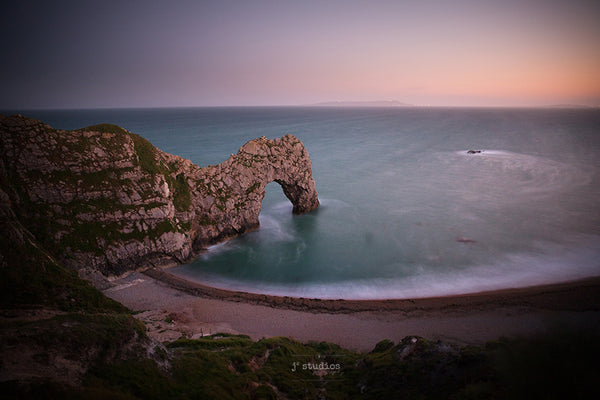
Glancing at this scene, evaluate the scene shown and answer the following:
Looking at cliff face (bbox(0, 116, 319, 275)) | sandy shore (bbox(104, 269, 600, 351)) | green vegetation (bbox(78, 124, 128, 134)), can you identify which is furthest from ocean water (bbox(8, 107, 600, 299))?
green vegetation (bbox(78, 124, 128, 134))

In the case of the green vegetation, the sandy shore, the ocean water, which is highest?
the green vegetation

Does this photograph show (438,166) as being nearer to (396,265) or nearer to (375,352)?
(396,265)

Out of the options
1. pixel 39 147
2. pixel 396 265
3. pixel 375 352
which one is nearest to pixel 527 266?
pixel 396 265

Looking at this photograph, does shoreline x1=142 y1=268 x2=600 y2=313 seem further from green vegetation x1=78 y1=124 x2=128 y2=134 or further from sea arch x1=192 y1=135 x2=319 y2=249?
green vegetation x1=78 y1=124 x2=128 y2=134

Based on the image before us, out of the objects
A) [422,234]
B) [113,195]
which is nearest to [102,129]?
[113,195]

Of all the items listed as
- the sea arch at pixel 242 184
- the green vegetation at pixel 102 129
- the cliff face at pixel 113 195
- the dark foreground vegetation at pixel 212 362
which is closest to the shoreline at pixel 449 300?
the cliff face at pixel 113 195
